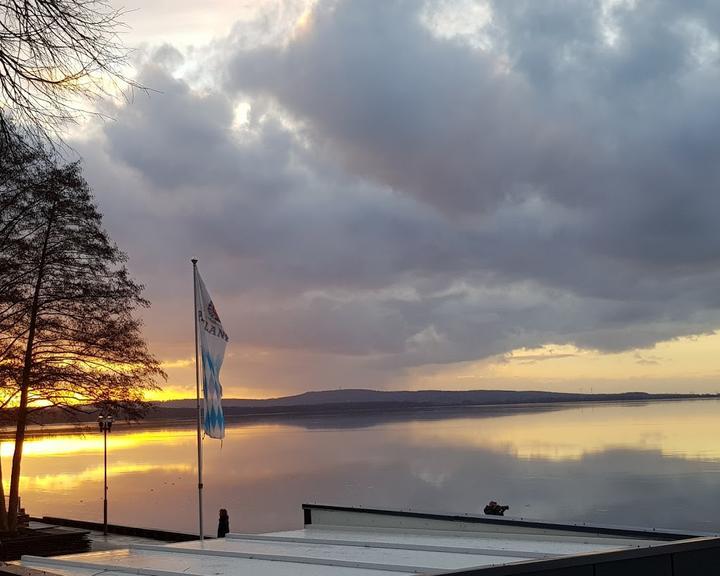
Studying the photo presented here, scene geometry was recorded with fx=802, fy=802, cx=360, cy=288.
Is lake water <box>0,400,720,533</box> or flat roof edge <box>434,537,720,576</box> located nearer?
flat roof edge <box>434,537,720,576</box>

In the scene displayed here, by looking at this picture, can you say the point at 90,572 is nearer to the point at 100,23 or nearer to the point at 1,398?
the point at 100,23

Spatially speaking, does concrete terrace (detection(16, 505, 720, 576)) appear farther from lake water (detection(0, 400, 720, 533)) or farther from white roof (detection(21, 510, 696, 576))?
lake water (detection(0, 400, 720, 533))

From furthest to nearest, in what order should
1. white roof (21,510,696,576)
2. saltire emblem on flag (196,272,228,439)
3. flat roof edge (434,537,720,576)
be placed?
saltire emblem on flag (196,272,228,439) → white roof (21,510,696,576) → flat roof edge (434,537,720,576)

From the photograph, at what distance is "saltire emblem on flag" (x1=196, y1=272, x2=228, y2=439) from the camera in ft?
58.9

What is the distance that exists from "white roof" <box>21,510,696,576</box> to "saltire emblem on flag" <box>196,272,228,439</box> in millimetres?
2713

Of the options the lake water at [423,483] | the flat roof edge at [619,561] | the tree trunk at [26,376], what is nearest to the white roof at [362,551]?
the flat roof edge at [619,561]

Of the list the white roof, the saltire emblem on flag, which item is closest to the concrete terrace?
the white roof

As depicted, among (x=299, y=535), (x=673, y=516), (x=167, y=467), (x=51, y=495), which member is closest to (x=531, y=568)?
(x=299, y=535)

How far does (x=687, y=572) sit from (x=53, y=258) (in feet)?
90.3

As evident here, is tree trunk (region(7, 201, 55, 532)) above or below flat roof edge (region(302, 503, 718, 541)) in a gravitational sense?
above

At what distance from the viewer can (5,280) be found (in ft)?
98.2

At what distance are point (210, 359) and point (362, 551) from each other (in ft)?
21.1

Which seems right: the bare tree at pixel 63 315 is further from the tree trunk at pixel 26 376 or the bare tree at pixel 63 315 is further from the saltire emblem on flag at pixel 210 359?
the saltire emblem on flag at pixel 210 359

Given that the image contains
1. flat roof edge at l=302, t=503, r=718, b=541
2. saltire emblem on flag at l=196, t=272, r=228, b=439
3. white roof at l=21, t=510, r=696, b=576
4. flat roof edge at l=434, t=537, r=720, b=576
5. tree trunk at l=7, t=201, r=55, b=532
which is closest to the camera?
flat roof edge at l=434, t=537, r=720, b=576
